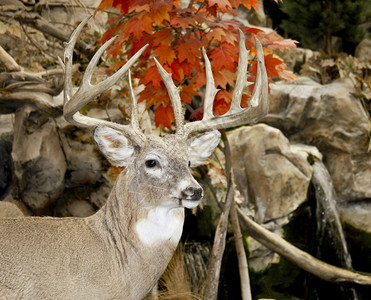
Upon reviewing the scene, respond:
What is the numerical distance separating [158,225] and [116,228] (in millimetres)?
243

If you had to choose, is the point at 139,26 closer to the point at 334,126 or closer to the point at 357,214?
the point at 334,126

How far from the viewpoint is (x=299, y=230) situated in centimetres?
509

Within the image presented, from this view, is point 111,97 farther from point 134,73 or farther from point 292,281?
point 292,281

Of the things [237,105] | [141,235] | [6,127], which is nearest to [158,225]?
[141,235]

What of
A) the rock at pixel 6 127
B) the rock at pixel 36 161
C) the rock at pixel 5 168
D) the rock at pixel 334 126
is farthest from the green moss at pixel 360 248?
the rock at pixel 6 127

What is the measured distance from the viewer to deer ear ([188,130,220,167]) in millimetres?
2365

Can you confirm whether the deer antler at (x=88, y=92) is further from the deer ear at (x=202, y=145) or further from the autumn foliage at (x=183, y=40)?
the autumn foliage at (x=183, y=40)

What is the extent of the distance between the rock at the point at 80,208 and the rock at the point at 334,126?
297 centimetres

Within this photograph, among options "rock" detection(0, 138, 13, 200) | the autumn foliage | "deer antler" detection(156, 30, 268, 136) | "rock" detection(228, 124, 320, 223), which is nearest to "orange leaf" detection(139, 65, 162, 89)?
the autumn foliage

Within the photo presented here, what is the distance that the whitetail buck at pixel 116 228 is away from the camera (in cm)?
195

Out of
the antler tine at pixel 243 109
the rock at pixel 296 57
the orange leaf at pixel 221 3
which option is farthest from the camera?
the rock at pixel 296 57

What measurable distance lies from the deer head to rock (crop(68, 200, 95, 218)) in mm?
2214

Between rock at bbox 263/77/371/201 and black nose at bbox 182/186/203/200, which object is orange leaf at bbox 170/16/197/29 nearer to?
black nose at bbox 182/186/203/200

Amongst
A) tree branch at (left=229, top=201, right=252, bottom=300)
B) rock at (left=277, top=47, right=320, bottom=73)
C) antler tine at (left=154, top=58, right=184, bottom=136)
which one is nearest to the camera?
Result: antler tine at (left=154, top=58, right=184, bottom=136)
